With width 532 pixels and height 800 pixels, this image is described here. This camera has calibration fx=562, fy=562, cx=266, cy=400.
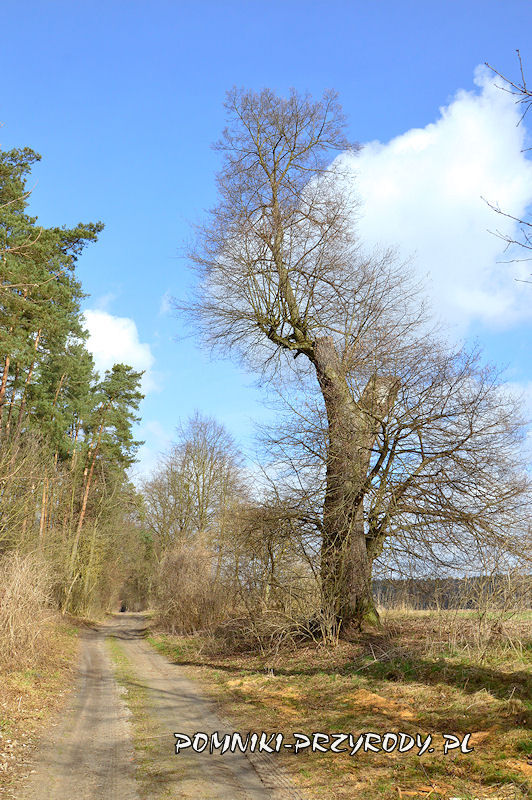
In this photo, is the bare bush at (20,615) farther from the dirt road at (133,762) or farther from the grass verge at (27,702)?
the dirt road at (133,762)

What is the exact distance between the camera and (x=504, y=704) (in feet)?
21.3

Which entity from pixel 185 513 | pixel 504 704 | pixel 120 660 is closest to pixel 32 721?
pixel 504 704

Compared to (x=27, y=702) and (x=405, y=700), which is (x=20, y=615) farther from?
(x=405, y=700)

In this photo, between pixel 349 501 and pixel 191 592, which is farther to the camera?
pixel 191 592

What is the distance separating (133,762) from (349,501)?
21.1 feet

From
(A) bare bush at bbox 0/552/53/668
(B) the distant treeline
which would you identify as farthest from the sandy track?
(B) the distant treeline

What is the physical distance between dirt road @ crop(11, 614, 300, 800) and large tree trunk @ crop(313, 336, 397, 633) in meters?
3.53

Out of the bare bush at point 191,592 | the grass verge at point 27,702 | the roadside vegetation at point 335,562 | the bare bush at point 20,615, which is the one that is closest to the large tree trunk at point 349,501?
the roadside vegetation at point 335,562

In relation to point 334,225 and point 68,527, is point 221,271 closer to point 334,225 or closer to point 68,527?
point 334,225

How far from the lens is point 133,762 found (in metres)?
5.97

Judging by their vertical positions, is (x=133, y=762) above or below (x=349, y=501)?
below

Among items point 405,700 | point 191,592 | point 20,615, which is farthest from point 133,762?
point 191,592

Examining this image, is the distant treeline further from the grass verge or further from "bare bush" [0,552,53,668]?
"bare bush" [0,552,53,668]

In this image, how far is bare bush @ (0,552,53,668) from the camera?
9.98 metres
